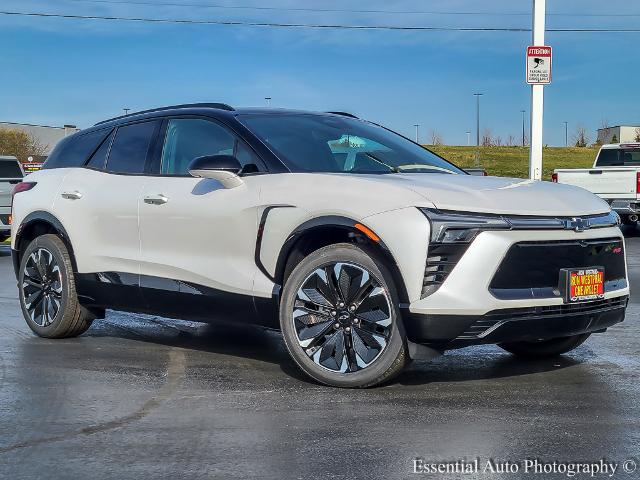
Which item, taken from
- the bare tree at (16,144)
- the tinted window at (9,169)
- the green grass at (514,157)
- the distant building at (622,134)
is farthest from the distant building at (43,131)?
the tinted window at (9,169)

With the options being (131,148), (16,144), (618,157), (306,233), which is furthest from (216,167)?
(16,144)

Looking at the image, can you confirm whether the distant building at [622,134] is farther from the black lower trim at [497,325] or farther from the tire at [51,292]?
the black lower trim at [497,325]

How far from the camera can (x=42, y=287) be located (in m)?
7.46

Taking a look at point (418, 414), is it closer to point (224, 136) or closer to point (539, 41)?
point (224, 136)

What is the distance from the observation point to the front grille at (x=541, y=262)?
5.08 m

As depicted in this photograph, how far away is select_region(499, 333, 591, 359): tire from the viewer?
250 inches

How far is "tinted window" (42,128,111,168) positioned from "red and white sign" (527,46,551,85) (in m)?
10.3

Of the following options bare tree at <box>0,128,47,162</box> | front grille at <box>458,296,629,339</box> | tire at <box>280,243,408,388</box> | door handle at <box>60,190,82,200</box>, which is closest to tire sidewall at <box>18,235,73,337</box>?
door handle at <box>60,190,82,200</box>

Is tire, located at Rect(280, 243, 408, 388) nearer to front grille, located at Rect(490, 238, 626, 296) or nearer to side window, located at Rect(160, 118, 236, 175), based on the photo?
front grille, located at Rect(490, 238, 626, 296)

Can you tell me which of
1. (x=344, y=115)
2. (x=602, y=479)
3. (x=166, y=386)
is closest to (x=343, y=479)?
(x=602, y=479)

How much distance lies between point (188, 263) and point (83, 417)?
1.58 metres

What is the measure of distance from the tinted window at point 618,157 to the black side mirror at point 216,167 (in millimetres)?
19596

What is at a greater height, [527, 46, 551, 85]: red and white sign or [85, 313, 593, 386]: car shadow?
[527, 46, 551, 85]: red and white sign

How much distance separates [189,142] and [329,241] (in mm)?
1575
